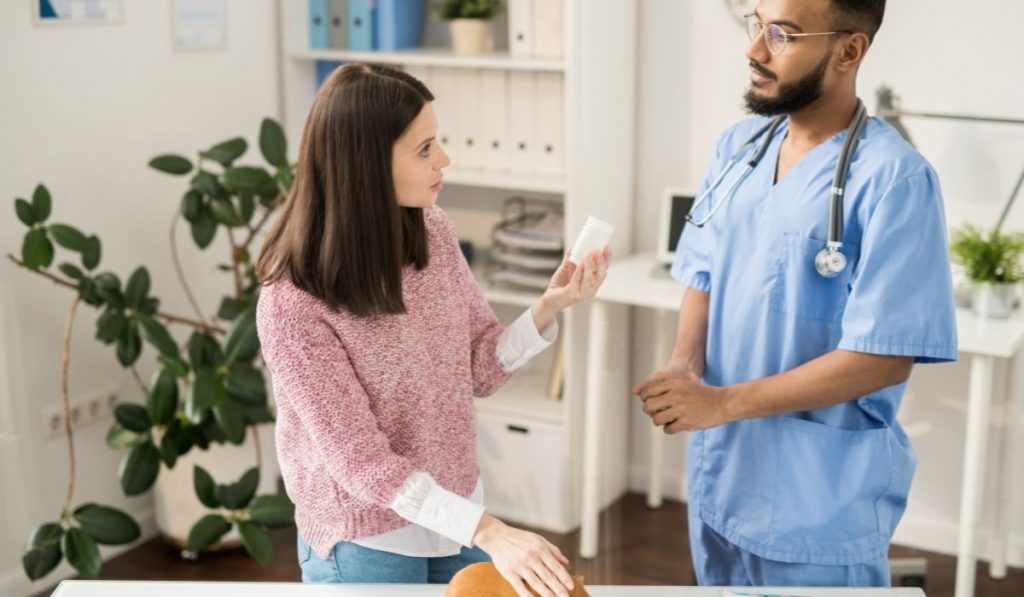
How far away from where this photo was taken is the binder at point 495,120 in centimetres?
342

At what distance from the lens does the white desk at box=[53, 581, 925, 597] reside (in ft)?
5.17

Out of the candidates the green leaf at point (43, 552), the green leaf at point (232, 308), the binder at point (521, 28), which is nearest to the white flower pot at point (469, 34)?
the binder at point (521, 28)

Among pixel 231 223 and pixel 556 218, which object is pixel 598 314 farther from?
pixel 231 223

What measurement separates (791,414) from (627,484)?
196 centimetres

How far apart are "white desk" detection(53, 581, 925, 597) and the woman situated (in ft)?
0.24

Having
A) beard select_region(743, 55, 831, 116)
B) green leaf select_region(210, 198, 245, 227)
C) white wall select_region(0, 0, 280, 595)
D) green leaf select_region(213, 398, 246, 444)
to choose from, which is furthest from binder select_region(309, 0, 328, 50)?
beard select_region(743, 55, 831, 116)

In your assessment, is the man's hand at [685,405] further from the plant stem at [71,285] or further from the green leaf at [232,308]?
the plant stem at [71,285]

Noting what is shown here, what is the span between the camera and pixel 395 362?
1.64m

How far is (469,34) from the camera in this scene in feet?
11.3

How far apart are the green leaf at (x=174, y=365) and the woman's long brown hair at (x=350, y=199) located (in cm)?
146

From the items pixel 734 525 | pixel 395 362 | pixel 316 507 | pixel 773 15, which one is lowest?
pixel 734 525

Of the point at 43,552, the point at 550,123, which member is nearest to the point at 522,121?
the point at 550,123

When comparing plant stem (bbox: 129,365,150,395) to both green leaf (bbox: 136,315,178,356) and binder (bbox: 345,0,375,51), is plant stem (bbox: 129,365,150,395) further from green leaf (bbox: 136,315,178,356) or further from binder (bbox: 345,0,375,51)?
binder (bbox: 345,0,375,51)

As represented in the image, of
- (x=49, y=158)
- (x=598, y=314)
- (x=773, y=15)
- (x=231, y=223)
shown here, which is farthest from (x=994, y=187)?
(x=49, y=158)
